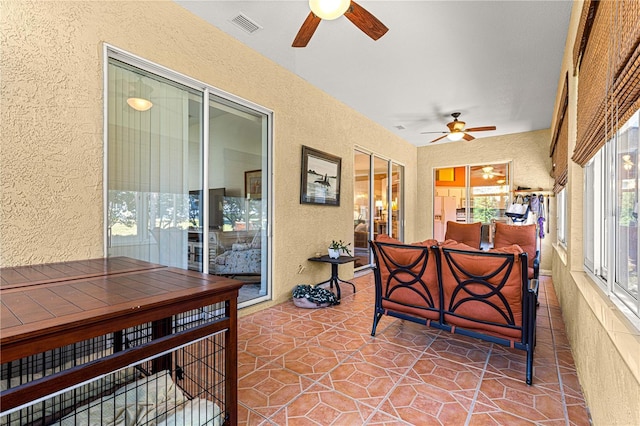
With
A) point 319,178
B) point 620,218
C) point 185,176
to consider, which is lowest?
point 620,218

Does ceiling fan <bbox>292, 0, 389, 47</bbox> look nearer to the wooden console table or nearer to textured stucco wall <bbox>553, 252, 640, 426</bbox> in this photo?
the wooden console table

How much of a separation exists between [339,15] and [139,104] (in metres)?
1.78

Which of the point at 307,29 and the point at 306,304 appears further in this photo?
the point at 306,304

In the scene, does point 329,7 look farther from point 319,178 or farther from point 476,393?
point 476,393

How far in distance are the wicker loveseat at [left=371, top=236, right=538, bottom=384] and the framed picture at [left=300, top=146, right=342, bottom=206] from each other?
1.69m

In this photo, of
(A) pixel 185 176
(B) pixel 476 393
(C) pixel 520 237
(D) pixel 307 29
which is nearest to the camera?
(B) pixel 476 393

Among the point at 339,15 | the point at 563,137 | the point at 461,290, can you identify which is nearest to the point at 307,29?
the point at 339,15

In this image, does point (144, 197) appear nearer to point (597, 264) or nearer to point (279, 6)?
point (279, 6)

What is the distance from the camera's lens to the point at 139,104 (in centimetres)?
258

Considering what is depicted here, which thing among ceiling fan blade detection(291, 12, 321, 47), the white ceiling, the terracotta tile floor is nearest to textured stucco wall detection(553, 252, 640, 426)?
the terracotta tile floor

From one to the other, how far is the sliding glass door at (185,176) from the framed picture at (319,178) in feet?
2.08

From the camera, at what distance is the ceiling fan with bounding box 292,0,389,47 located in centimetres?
207

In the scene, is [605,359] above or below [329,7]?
below

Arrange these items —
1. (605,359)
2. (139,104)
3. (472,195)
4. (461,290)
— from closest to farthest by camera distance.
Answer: (605,359), (461,290), (139,104), (472,195)
